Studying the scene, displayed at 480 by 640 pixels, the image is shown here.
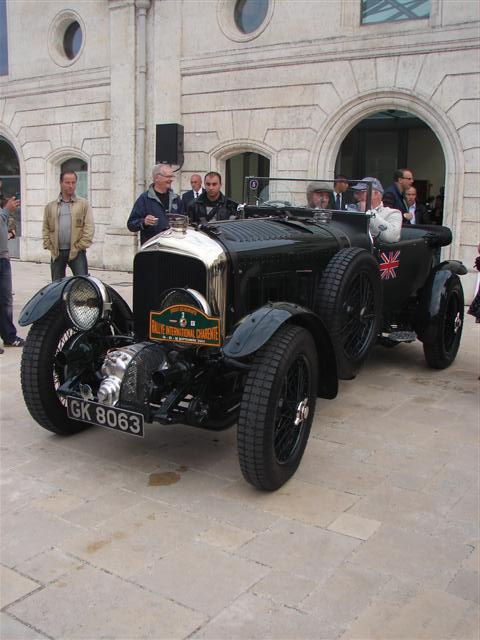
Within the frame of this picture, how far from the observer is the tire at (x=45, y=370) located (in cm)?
402

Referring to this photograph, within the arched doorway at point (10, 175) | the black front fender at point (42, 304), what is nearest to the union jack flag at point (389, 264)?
the black front fender at point (42, 304)

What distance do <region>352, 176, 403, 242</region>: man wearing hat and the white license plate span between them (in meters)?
2.88

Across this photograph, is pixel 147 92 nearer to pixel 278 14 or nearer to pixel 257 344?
pixel 278 14

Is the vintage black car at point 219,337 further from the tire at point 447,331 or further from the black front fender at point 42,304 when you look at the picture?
the tire at point 447,331

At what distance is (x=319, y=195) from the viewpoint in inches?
216

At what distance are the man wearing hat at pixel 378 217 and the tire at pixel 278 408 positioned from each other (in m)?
1.99

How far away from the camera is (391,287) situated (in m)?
5.64

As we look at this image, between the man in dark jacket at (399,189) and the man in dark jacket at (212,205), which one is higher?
the man in dark jacket at (399,189)

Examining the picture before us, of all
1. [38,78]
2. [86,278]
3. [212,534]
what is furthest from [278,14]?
[212,534]

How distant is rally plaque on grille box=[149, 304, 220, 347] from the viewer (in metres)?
3.65

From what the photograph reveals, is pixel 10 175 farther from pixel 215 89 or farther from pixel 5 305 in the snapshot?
pixel 5 305

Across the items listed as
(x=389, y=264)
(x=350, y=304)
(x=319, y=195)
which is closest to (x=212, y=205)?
(x=319, y=195)

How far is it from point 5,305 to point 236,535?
452 cm

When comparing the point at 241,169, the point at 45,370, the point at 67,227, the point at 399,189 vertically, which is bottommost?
the point at 45,370
